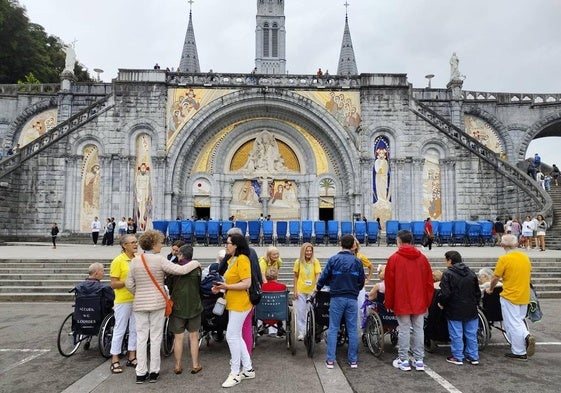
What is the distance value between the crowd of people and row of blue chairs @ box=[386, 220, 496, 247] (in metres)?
13.4

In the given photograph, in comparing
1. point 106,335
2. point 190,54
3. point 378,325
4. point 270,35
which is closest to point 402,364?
point 378,325

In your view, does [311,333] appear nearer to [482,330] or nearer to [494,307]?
[482,330]

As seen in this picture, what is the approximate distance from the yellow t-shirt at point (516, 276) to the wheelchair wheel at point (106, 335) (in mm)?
5978

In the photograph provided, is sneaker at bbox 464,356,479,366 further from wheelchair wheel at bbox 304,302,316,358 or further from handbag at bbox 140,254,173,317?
handbag at bbox 140,254,173,317

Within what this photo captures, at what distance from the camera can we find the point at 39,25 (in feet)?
125

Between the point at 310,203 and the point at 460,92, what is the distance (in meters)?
14.3

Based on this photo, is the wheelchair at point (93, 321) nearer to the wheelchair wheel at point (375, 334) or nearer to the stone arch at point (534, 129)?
the wheelchair wheel at point (375, 334)

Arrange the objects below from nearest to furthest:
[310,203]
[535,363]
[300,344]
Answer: [535,363], [300,344], [310,203]

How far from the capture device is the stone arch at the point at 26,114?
89.7ft

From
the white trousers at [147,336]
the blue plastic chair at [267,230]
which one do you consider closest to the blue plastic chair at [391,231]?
the blue plastic chair at [267,230]

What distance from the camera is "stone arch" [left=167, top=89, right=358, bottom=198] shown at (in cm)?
2292

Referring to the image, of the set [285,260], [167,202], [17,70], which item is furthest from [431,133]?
[17,70]

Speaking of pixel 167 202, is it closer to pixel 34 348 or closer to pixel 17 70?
pixel 34 348

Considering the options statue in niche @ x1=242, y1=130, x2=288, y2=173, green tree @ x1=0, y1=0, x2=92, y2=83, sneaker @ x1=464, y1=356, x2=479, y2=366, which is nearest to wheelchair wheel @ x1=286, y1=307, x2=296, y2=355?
sneaker @ x1=464, y1=356, x2=479, y2=366
